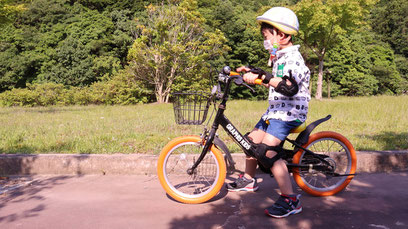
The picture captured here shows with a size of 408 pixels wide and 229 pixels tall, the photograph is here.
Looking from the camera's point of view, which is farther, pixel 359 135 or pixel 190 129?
pixel 190 129

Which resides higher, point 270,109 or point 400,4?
point 400,4

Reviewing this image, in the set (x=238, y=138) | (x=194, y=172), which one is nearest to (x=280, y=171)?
(x=238, y=138)

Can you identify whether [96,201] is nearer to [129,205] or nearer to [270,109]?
[129,205]

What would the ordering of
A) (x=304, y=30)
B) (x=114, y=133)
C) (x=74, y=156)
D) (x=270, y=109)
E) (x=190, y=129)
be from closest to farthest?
(x=270, y=109), (x=74, y=156), (x=114, y=133), (x=190, y=129), (x=304, y=30)

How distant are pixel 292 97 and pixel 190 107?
89 centimetres

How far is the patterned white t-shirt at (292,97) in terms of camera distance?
107 inches

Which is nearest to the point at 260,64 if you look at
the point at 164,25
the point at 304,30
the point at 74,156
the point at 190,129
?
the point at 304,30

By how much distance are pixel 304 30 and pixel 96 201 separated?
79.9ft

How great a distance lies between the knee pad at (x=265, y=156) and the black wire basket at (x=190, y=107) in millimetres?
581

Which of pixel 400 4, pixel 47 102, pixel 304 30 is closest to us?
pixel 47 102

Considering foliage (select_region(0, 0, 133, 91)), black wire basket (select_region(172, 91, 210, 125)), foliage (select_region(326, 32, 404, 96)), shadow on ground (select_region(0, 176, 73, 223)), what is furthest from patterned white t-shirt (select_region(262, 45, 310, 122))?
foliage (select_region(326, 32, 404, 96))

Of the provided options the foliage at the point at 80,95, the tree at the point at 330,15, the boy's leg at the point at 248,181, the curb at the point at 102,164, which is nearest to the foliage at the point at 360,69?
the tree at the point at 330,15

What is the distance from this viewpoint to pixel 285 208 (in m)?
2.72

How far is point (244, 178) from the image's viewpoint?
3.35 meters
